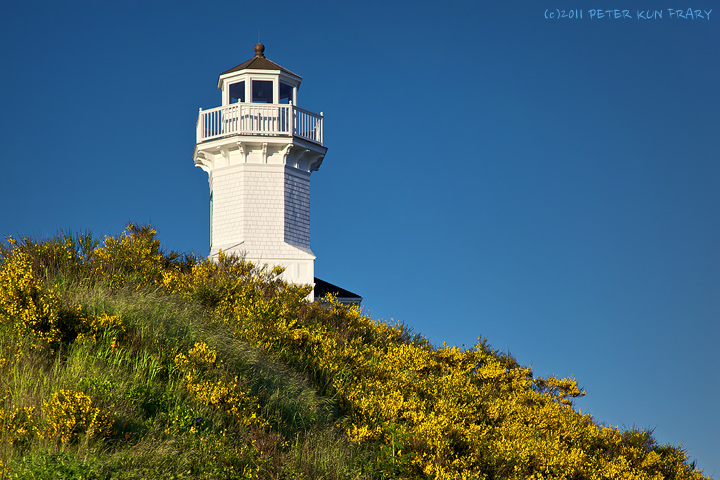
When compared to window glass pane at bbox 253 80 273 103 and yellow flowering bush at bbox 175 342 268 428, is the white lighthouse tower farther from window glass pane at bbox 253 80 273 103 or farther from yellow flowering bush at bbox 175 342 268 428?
yellow flowering bush at bbox 175 342 268 428

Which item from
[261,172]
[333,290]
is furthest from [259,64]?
[333,290]

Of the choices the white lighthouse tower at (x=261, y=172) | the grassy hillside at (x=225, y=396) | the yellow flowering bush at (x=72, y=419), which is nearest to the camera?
the yellow flowering bush at (x=72, y=419)

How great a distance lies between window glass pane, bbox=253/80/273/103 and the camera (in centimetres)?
2360

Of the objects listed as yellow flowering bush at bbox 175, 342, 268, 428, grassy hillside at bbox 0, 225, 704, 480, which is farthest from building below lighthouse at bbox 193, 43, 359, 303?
yellow flowering bush at bbox 175, 342, 268, 428

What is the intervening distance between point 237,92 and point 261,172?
353cm

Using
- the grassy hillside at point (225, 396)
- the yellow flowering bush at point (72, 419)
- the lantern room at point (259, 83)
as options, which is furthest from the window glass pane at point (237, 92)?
the yellow flowering bush at point (72, 419)

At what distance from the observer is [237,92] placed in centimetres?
2377

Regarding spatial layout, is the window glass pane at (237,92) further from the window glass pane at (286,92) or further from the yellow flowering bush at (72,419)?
the yellow flowering bush at (72,419)

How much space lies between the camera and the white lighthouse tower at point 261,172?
71.4 ft

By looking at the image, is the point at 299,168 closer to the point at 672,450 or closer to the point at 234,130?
the point at 234,130

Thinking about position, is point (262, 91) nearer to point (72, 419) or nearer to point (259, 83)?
point (259, 83)

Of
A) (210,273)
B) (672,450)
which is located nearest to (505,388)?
(672,450)

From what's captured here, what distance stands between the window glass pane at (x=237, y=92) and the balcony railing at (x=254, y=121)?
1259 millimetres

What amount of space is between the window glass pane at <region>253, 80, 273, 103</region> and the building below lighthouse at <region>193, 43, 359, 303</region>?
29 cm
